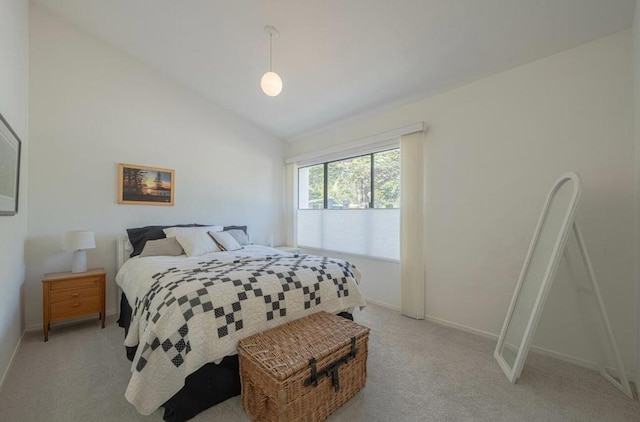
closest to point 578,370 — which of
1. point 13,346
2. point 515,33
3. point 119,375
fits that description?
point 515,33

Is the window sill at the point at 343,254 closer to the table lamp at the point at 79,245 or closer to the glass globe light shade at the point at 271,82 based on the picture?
the glass globe light shade at the point at 271,82

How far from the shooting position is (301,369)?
4.49 feet

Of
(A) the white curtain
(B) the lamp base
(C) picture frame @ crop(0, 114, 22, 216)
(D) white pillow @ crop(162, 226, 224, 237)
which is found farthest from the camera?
(D) white pillow @ crop(162, 226, 224, 237)

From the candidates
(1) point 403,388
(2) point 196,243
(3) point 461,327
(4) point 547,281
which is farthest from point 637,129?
(2) point 196,243

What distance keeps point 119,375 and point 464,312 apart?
297cm

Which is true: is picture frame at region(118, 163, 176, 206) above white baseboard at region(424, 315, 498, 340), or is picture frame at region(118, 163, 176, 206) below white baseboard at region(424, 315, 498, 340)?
above

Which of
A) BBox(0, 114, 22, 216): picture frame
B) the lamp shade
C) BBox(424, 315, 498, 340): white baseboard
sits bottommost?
BBox(424, 315, 498, 340): white baseboard

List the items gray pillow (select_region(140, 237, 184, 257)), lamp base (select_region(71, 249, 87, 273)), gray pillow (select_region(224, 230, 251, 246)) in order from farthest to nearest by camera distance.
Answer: gray pillow (select_region(224, 230, 251, 246)) < gray pillow (select_region(140, 237, 184, 257)) < lamp base (select_region(71, 249, 87, 273))

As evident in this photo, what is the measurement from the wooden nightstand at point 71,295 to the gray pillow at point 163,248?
0.45 meters

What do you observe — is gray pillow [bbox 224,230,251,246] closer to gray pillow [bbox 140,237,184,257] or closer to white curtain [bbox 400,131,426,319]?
gray pillow [bbox 140,237,184,257]

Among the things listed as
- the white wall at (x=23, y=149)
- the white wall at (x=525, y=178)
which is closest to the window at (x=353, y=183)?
the white wall at (x=525, y=178)

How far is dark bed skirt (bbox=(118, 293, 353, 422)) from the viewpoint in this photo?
4.88ft

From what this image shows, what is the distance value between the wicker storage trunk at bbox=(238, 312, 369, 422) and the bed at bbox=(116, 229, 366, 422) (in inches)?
5.8

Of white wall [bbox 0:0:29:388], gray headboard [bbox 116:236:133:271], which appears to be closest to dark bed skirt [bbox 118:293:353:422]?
white wall [bbox 0:0:29:388]
